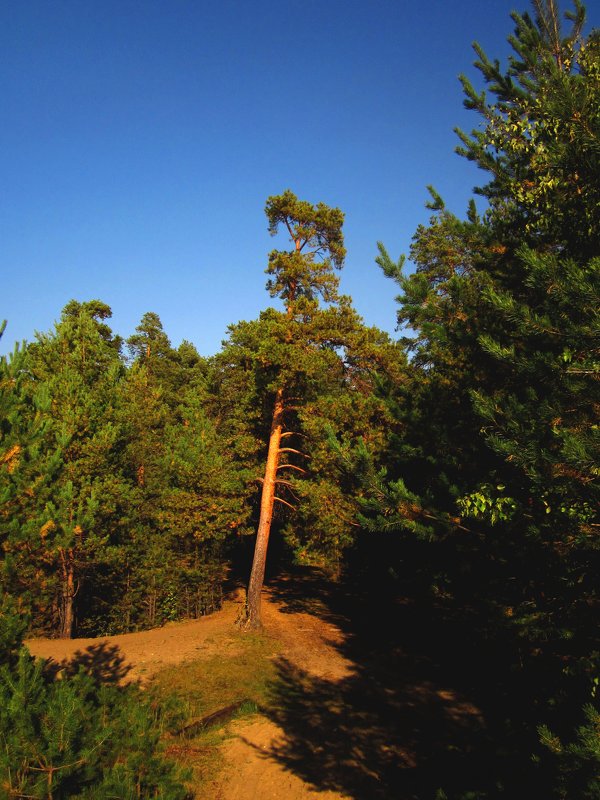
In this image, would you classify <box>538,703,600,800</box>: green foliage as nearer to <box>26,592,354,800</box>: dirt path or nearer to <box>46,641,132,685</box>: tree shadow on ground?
<box>26,592,354,800</box>: dirt path

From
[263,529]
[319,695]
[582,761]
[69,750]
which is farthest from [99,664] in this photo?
[582,761]

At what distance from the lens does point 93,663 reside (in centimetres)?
1319

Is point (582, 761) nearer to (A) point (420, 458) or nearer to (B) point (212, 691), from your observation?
(A) point (420, 458)

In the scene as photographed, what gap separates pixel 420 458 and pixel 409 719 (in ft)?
20.2

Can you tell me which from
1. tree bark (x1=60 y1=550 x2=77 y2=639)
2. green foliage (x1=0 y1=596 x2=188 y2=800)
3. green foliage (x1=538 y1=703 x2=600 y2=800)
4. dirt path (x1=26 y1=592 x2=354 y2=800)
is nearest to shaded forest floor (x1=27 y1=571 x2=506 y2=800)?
dirt path (x1=26 y1=592 x2=354 y2=800)

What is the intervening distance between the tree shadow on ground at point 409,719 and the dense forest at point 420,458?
380 millimetres

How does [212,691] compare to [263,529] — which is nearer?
[212,691]

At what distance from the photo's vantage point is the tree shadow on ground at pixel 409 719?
7.44 metres

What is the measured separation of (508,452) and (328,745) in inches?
324

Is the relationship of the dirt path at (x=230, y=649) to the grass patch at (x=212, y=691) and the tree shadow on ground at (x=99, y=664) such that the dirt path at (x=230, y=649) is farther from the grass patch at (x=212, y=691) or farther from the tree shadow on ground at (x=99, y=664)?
the grass patch at (x=212, y=691)

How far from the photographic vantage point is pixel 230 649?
1471 cm

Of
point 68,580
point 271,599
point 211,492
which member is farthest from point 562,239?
point 271,599

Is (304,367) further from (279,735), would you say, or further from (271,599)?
(271,599)

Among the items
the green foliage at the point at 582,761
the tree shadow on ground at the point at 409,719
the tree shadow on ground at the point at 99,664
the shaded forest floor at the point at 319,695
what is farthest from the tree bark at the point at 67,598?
the green foliage at the point at 582,761
